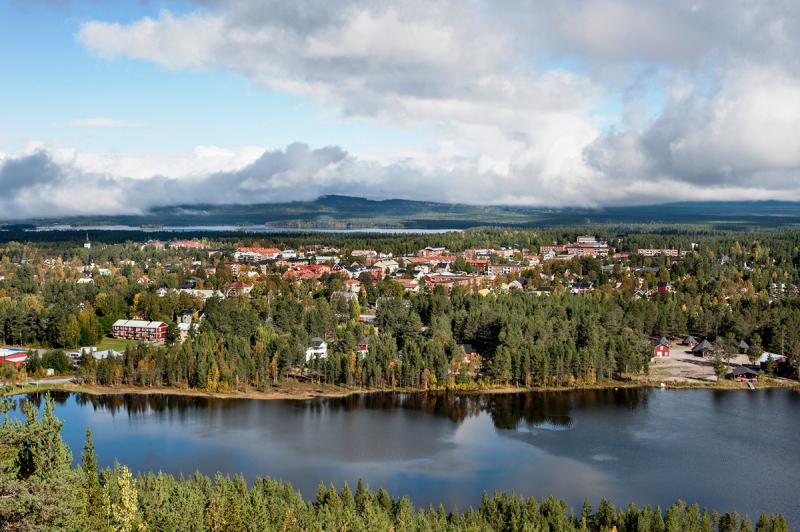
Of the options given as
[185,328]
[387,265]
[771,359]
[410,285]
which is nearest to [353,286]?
[410,285]

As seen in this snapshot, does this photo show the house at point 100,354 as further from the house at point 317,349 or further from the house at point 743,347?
the house at point 743,347

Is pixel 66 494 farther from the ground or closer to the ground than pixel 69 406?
farther from the ground

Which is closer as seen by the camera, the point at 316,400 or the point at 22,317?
the point at 316,400

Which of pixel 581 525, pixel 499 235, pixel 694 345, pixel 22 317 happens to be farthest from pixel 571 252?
pixel 581 525

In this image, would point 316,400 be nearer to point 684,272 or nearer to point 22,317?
point 22,317

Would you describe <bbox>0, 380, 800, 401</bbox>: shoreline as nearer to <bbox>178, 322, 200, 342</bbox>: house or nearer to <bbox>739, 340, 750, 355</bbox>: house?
<bbox>739, 340, 750, 355</bbox>: house

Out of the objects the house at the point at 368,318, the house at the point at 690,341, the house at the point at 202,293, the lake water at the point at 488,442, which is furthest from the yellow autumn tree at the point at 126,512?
the house at the point at 202,293

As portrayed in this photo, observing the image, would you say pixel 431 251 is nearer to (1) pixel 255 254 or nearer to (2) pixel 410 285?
(1) pixel 255 254
